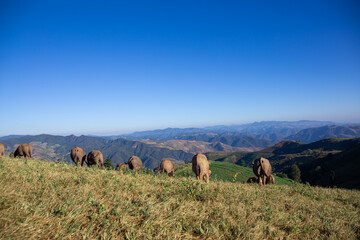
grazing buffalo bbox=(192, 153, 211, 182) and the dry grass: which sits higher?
the dry grass

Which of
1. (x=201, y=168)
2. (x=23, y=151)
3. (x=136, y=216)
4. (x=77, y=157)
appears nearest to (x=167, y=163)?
(x=201, y=168)

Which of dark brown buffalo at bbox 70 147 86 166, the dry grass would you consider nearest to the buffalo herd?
dark brown buffalo at bbox 70 147 86 166

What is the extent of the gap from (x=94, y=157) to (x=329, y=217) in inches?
814

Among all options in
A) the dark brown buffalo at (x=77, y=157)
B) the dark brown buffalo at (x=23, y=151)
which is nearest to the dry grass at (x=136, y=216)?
the dark brown buffalo at (x=77, y=157)

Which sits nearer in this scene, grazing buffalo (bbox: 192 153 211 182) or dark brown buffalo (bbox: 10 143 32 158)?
grazing buffalo (bbox: 192 153 211 182)

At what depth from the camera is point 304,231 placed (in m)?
4.40

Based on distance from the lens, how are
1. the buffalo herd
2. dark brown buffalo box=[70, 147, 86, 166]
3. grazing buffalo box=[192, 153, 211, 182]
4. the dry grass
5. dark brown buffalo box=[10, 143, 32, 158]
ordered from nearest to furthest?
the dry grass
grazing buffalo box=[192, 153, 211, 182]
the buffalo herd
dark brown buffalo box=[70, 147, 86, 166]
dark brown buffalo box=[10, 143, 32, 158]

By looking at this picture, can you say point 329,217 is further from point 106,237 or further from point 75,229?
point 75,229

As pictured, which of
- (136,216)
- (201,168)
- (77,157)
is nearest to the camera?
(136,216)

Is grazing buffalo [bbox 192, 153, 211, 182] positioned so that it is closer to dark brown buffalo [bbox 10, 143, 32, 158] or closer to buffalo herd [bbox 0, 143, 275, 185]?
buffalo herd [bbox 0, 143, 275, 185]

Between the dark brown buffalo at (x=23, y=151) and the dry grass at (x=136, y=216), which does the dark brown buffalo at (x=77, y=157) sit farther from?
the dry grass at (x=136, y=216)

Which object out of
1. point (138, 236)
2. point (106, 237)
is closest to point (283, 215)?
point (138, 236)

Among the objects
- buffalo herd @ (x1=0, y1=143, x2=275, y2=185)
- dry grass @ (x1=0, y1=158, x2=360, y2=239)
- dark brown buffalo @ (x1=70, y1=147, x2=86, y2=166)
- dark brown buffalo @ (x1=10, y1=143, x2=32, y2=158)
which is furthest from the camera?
dark brown buffalo @ (x1=10, y1=143, x2=32, y2=158)

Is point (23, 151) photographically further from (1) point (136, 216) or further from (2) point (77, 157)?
(1) point (136, 216)
